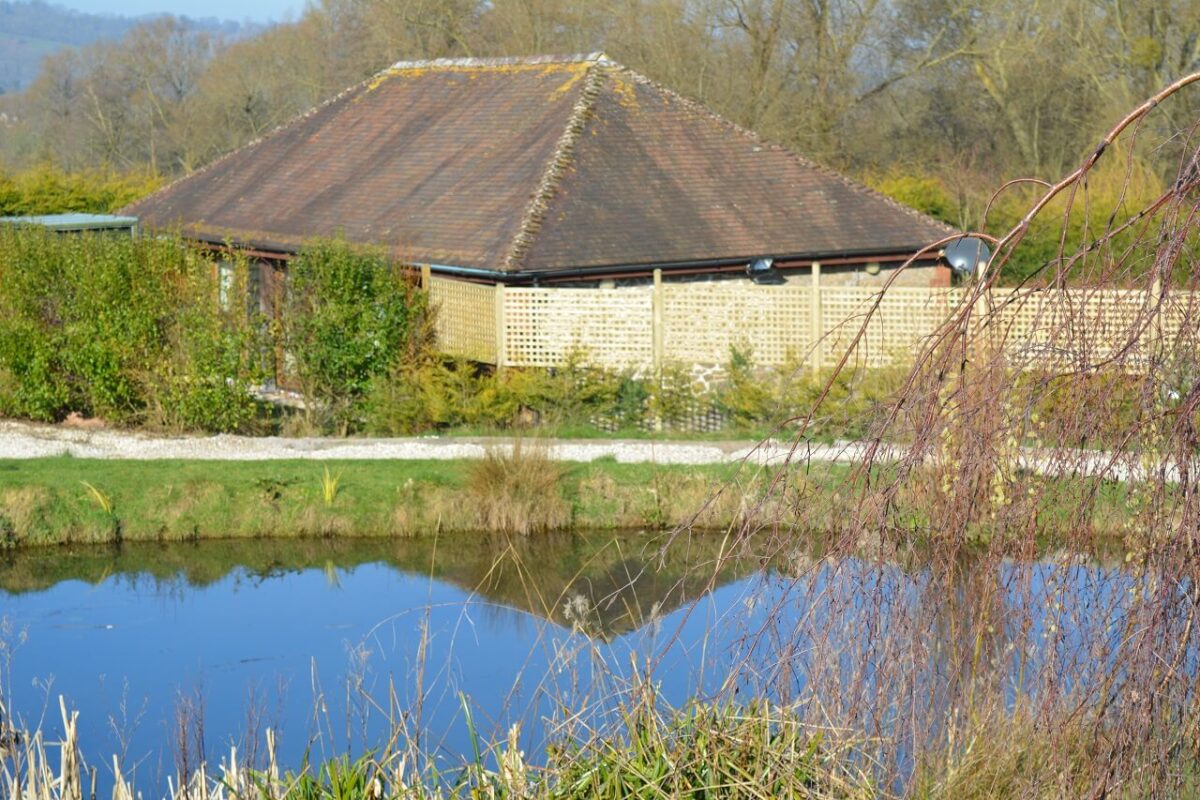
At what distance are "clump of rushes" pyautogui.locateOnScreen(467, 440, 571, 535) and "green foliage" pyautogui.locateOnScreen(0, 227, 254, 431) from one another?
5121mm

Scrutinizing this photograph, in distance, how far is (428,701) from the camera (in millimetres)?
9789

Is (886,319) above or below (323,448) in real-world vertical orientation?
above

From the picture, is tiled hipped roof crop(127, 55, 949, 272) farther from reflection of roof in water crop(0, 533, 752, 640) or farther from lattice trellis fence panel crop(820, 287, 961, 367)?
reflection of roof in water crop(0, 533, 752, 640)

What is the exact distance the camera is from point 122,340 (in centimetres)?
1925

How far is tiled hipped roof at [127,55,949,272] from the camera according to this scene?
21250 millimetres

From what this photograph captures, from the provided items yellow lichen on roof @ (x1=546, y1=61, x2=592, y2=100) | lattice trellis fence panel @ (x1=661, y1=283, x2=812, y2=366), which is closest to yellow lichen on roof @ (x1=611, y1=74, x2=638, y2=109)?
yellow lichen on roof @ (x1=546, y1=61, x2=592, y2=100)

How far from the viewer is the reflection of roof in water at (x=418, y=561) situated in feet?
45.0

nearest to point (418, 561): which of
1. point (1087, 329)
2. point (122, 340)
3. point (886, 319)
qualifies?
point (122, 340)

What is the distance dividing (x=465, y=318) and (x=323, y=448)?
3.26m

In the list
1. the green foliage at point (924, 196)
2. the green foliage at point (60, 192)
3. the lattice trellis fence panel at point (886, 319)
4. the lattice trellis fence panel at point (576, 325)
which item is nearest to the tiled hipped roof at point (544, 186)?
the lattice trellis fence panel at point (576, 325)

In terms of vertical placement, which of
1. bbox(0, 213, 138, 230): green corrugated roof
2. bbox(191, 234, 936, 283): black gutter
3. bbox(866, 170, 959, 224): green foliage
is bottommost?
bbox(191, 234, 936, 283): black gutter

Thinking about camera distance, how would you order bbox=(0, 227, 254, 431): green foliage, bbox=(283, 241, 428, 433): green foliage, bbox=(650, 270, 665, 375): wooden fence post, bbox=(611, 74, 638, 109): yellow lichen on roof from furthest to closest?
bbox=(611, 74, 638, 109): yellow lichen on roof < bbox=(650, 270, 665, 375): wooden fence post < bbox=(283, 241, 428, 433): green foliage < bbox=(0, 227, 254, 431): green foliage

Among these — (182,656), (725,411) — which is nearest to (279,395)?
(725,411)

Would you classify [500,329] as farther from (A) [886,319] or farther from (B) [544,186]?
(A) [886,319]
